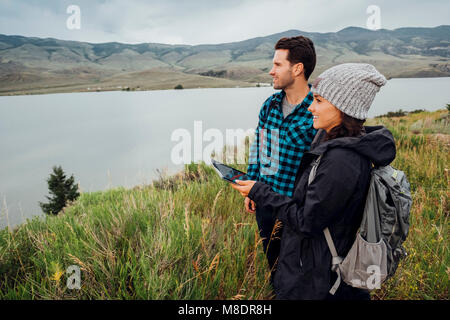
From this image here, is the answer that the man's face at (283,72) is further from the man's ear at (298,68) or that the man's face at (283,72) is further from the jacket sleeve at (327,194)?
the jacket sleeve at (327,194)

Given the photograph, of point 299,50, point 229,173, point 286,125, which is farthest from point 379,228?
point 299,50

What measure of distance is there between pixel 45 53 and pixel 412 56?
7283 inches

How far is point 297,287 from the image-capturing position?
4.67 feet

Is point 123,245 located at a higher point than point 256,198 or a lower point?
lower

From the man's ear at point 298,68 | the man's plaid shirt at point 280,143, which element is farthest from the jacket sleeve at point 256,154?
the man's ear at point 298,68

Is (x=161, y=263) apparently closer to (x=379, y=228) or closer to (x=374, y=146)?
(x=379, y=228)

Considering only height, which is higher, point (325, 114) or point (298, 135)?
point (325, 114)

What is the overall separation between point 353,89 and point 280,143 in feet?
2.98

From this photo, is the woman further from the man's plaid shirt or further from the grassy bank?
the man's plaid shirt

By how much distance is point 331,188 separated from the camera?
117cm

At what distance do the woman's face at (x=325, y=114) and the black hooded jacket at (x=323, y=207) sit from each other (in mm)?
162

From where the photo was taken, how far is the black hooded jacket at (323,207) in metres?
1.17
